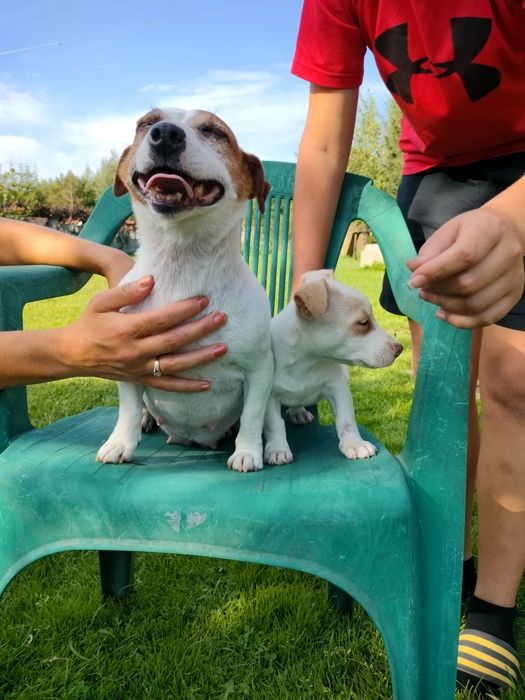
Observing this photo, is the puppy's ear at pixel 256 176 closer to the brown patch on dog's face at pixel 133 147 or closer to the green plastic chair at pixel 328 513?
the brown patch on dog's face at pixel 133 147

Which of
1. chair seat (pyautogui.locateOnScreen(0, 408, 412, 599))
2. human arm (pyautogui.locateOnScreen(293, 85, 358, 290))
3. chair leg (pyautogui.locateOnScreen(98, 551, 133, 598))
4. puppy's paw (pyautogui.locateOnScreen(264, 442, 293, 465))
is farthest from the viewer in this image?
chair leg (pyautogui.locateOnScreen(98, 551, 133, 598))

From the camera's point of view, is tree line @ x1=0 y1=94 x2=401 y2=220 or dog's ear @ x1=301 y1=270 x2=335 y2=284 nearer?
dog's ear @ x1=301 y1=270 x2=335 y2=284

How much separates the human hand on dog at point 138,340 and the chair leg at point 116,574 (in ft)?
2.41

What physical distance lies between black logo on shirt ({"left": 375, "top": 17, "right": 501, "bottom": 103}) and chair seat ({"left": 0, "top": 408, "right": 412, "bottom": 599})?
0.90 meters

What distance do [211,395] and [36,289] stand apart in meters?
0.51

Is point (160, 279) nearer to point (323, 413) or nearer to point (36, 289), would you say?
point (36, 289)

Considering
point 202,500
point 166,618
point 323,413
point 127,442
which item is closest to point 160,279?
point 127,442

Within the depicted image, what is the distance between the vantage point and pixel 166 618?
1.75 meters

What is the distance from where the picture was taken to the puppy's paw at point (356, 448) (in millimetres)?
1277

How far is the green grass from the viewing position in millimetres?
1474

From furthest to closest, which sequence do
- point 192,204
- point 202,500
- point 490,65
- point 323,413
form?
point 323,413, point 490,65, point 192,204, point 202,500

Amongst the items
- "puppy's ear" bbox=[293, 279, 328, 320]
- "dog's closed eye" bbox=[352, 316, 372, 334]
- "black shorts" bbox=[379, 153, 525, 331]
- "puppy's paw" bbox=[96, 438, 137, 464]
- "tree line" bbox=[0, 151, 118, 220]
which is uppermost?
"black shorts" bbox=[379, 153, 525, 331]

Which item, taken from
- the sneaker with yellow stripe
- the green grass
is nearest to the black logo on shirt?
the sneaker with yellow stripe

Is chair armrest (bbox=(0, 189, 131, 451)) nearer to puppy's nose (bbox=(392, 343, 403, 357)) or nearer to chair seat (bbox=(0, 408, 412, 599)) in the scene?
chair seat (bbox=(0, 408, 412, 599))
